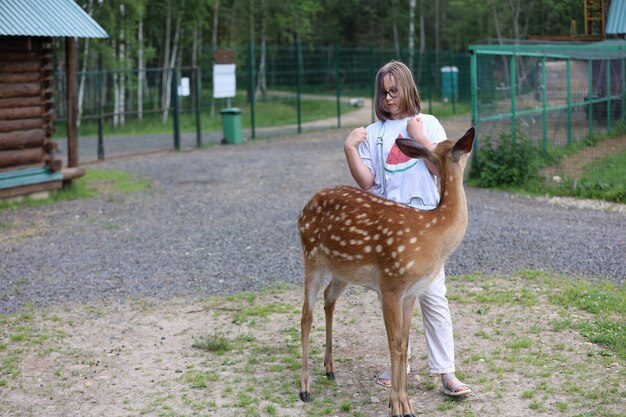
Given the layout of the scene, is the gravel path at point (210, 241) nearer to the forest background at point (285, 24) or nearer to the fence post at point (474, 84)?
the fence post at point (474, 84)

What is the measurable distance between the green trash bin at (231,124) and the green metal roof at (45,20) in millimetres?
7769

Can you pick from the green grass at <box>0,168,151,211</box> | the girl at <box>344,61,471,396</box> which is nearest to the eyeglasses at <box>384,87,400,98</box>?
the girl at <box>344,61,471,396</box>

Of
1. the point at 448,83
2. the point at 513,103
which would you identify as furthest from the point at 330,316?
the point at 448,83

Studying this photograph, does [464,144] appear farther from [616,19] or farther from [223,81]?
[223,81]

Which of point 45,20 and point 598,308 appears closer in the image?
point 598,308

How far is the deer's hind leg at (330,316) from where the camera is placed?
577 centimetres

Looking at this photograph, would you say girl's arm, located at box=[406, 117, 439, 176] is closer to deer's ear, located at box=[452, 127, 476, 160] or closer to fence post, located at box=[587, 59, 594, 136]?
deer's ear, located at box=[452, 127, 476, 160]

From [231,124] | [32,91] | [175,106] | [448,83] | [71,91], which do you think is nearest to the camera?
[32,91]

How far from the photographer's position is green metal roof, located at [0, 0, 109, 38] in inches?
496

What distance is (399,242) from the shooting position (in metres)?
4.98

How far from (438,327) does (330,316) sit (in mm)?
768

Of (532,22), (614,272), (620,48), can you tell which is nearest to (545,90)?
(620,48)

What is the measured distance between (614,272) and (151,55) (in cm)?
2458

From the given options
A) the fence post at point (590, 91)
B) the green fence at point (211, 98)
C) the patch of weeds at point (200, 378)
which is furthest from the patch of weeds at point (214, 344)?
the green fence at point (211, 98)
